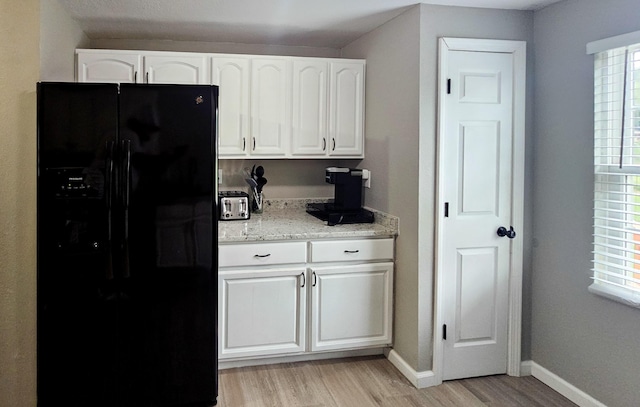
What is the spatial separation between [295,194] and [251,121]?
77 cm

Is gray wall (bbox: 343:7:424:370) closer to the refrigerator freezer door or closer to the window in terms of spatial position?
the window

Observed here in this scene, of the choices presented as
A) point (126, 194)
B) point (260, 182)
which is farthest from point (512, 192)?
point (126, 194)

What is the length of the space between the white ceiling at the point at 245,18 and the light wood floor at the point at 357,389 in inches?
87.8

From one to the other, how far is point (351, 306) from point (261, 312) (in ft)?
1.93

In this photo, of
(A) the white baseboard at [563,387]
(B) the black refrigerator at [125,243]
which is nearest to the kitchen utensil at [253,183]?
(B) the black refrigerator at [125,243]

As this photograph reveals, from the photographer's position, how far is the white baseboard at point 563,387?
2.76 metres

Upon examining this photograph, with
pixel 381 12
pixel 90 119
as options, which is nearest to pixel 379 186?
pixel 381 12

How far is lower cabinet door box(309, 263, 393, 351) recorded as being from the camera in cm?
331

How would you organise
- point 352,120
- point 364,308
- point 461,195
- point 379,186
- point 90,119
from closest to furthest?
point 90,119 < point 461,195 < point 364,308 < point 379,186 < point 352,120

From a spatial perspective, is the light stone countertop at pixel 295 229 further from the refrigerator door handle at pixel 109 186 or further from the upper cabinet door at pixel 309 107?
the refrigerator door handle at pixel 109 186

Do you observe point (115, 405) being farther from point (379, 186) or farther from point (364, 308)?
point (379, 186)

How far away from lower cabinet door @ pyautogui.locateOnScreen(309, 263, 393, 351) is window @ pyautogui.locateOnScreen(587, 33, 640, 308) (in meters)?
1.25

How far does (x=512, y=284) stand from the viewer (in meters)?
3.16

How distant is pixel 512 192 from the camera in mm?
3123
